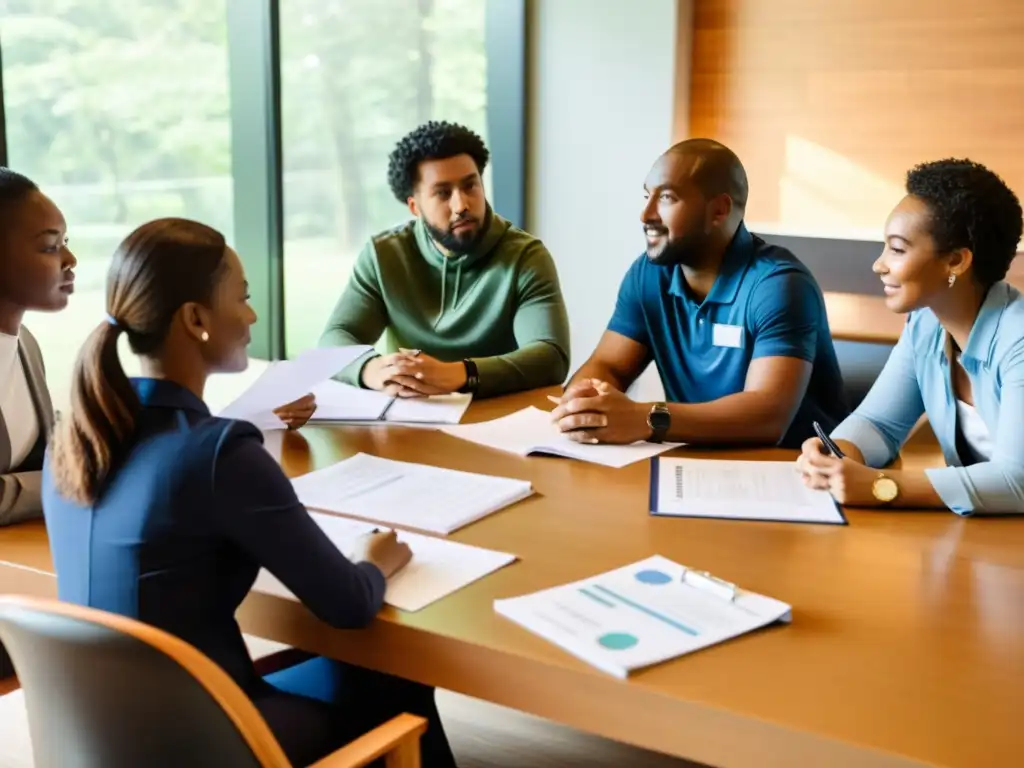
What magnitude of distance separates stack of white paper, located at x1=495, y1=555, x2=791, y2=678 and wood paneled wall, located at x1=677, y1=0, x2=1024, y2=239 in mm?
2703

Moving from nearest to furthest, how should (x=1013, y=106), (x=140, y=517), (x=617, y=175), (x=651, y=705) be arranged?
(x=651, y=705) < (x=140, y=517) < (x=1013, y=106) < (x=617, y=175)

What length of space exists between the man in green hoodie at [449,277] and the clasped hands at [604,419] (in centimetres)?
62

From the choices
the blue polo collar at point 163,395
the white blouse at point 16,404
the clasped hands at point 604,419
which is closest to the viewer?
the blue polo collar at point 163,395

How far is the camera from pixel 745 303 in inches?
89.4

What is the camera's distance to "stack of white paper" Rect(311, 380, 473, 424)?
2178mm

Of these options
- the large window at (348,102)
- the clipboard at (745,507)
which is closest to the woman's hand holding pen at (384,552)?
the clipboard at (745,507)

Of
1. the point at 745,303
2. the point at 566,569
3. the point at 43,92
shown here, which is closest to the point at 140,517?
the point at 566,569

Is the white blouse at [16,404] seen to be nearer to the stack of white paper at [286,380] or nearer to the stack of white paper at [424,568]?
the stack of white paper at [286,380]

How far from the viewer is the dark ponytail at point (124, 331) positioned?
4.08 ft

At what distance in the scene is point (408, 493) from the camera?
1716mm

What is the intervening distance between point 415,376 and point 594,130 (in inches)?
80.3

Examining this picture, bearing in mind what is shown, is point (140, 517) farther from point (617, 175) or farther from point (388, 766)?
point (617, 175)

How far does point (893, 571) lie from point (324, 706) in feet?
2.46

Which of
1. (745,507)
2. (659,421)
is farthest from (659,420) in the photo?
(745,507)
